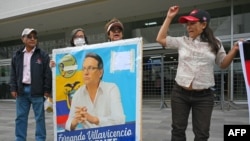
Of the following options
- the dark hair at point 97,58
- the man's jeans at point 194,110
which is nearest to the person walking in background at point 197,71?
the man's jeans at point 194,110

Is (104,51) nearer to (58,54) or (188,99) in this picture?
A: (58,54)

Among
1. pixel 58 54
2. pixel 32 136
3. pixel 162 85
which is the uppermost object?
pixel 58 54

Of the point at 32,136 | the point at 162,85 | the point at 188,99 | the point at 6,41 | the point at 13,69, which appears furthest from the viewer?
the point at 6,41

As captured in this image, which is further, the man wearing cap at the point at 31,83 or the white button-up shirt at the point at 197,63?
the man wearing cap at the point at 31,83

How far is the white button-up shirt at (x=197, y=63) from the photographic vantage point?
3.07m

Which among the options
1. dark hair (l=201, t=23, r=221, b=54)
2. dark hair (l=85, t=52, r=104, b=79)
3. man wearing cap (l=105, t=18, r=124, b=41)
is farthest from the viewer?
man wearing cap (l=105, t=18, r=124, b=41)

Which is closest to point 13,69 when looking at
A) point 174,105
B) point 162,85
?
point 174,105

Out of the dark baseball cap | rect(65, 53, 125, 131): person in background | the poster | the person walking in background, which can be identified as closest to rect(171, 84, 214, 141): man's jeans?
the person walking in background

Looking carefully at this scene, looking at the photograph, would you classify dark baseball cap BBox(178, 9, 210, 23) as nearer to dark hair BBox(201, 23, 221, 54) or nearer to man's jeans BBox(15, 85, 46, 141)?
dark hair BBox(201, 23, 221, 54)

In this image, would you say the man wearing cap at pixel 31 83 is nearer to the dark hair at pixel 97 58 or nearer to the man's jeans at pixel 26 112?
the man's jeans at pixel 26 112

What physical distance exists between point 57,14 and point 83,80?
9645 millimetres

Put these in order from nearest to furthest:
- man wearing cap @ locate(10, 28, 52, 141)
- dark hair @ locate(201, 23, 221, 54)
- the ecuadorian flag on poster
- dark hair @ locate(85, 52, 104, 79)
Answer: the ecuadorian flag on poster < dark hair @ locate(201, 23, 221, 54) < dark hair @ locate(85, 52, 104, 79) < man wearing cap @ locate(10, 28, 52, 141)

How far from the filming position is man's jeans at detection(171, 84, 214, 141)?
10.2ft

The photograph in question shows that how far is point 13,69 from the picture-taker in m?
4.60
